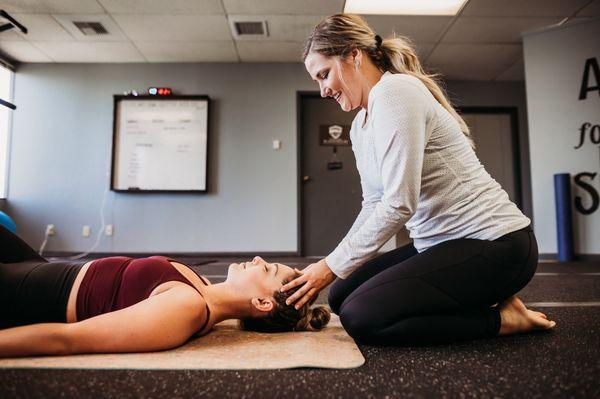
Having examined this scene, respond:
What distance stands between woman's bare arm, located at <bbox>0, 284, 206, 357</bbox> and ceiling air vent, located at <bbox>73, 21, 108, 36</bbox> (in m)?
3.44

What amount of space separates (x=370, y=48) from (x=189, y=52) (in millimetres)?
3366

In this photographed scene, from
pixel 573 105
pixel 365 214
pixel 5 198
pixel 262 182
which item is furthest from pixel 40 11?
pixel 573 105

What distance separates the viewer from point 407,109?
36.1 inches

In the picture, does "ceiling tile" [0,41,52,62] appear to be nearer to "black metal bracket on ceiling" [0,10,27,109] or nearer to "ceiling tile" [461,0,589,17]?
"black metal bracket on ceiling" [0,10,27,109]

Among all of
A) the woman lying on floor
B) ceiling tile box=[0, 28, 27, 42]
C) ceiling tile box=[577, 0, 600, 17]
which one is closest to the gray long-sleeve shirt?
the woman lying on floor

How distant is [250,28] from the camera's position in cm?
349

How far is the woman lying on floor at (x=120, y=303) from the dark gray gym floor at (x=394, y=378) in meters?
0.08

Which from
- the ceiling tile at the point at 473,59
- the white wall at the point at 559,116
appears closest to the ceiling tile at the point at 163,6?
the ceiling tile at the point at 473,59

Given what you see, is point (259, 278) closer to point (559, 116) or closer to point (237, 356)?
point (237, 356)

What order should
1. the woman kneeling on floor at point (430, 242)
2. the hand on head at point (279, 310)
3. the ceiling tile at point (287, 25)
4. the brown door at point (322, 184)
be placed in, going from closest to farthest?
the woman kneeling on floor at point (430, 242) → the hand on head at point (279, 310) → the ceiling tile at point (287, 25) → the brown door at point (322, 184)

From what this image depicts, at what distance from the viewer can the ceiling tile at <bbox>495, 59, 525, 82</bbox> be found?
421 cm

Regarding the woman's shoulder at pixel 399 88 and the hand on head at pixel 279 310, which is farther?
the hand on head at pixel 279 310

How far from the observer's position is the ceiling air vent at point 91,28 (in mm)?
3397

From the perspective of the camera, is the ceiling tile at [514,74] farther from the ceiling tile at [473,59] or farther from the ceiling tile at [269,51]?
the ceiling tile at [269,51]
